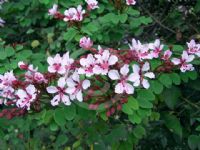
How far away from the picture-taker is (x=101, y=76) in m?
1.81

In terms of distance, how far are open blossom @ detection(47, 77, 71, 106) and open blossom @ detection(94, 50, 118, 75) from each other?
0.14 metres

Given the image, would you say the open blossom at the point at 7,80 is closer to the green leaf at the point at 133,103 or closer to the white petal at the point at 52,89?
the white petal at the point at 52,89

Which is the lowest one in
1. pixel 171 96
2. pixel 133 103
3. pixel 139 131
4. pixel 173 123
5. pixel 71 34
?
pixel 173 123

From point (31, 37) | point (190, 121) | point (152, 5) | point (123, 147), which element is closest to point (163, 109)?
point (190, 121)

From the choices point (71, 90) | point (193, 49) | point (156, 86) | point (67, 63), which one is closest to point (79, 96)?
point (71, 90)

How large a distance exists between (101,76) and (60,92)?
0.54ft

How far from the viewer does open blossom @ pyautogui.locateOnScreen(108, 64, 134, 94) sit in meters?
1.74

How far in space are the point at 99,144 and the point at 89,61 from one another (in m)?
0.67

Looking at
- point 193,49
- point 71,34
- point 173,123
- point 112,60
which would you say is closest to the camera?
point 112,60

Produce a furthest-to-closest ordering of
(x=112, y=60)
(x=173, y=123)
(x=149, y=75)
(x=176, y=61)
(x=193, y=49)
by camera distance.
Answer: (x=173, y=123) → (x=193, y=49) → (x=176, y=61) → (x=149, y=75) → (x=112, y=60)

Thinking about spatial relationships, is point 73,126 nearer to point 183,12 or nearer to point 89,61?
point 89,61

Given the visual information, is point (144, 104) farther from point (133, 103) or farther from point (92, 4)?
point (92, 4)

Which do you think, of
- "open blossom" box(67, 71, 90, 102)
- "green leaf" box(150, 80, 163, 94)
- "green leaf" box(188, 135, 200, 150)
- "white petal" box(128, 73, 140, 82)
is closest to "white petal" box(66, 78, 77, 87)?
"open blossom" box(67, 71, 90, 102)

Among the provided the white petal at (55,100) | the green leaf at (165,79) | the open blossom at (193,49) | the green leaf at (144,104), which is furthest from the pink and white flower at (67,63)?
the open blossom at (193,49)
